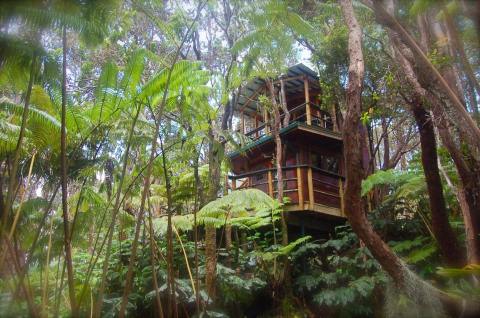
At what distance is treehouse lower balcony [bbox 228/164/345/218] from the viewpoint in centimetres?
1007

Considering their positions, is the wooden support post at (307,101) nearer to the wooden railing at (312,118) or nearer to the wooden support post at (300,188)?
the wooden railing at (312,118)

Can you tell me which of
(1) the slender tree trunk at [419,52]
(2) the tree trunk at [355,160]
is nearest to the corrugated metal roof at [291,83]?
(2) the tree trunk at [355,160]

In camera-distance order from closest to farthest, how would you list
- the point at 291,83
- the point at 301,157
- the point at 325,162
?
the point at 301,157 < the point at 325,162 < the point at 291,83

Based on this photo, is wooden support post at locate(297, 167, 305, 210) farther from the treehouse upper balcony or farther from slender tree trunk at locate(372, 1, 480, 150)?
slender tree trunk at locate(372, 1, 480, 150)

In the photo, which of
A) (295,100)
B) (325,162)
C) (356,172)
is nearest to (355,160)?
(356,172)

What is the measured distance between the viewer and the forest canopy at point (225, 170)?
3.19m

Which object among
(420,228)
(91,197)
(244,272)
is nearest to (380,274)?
(420,228)

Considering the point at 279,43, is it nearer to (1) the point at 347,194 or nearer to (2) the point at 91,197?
(1) the point at 347,194

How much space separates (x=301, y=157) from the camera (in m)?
12.2

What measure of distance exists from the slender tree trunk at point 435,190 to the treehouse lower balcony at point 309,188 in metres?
4.58

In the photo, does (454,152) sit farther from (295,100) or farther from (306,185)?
(295,100)

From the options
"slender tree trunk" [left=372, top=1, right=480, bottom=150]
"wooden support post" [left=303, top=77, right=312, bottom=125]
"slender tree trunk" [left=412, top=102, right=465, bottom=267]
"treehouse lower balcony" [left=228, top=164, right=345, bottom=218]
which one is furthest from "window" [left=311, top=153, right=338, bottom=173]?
"slender tree trunk" [left=372, top=1, right=480, bottom=150]

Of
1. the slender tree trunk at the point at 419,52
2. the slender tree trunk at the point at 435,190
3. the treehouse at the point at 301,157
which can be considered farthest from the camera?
the treehouse at the point at 301,157

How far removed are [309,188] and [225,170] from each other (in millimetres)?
3656
